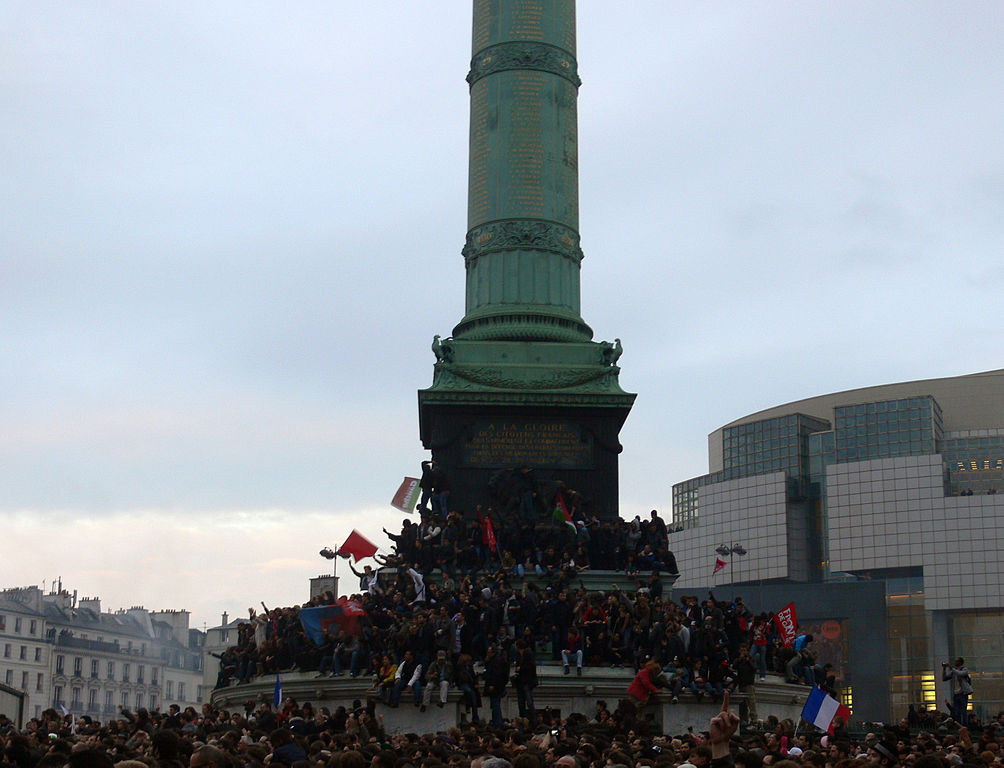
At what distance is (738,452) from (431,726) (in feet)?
282

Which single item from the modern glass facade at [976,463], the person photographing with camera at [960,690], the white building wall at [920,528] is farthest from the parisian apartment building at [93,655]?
the person photographing with camera at [960,690]

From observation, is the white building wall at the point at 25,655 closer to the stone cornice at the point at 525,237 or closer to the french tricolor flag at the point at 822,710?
the stone cornice at the point at 525,237

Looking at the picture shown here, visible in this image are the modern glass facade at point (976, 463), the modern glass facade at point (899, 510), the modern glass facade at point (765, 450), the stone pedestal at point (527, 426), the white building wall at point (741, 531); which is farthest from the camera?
the modern glass facade at point (765, 450)

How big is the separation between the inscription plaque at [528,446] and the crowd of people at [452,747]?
11332mm

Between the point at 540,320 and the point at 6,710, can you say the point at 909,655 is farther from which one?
the point at 6,710

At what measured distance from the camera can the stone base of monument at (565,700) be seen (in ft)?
87.8

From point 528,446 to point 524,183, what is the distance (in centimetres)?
730

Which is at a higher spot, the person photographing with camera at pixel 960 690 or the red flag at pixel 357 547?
the red flag at pixel 357 547

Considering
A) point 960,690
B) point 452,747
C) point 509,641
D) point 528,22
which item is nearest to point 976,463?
point 528,22

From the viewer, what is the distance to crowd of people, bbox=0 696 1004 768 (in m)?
10.2

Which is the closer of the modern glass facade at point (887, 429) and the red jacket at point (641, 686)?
the red jacket at point (641, 686)

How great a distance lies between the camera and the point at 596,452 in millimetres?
37156

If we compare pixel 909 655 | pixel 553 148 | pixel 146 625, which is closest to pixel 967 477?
pixel 909 655

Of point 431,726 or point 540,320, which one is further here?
point 540,320
